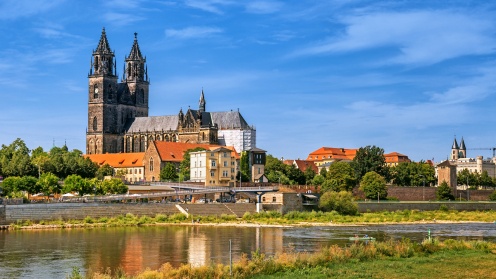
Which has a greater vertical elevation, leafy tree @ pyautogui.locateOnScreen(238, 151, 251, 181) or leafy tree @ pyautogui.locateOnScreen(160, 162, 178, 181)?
leafy tree @ pyautogui.locateOnScreen(238, 151, 251, 181)

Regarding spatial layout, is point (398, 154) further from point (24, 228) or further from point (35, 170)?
point (24, 228)

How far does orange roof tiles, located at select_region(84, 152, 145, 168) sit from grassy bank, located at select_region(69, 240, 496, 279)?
3653 inches

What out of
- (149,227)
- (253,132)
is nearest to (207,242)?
(149,227)

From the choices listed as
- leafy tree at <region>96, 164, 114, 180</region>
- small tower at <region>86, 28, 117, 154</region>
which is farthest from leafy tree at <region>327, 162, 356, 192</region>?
small tower at <region>86, 28, 117, 154</region>

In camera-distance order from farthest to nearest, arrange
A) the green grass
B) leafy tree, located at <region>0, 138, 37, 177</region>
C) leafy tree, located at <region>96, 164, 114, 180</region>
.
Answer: leafy tree, located at <region>96, 164, 114, 180</region>
leafy tree, located at <region>0, 138, 37, 177</region>
the green grass

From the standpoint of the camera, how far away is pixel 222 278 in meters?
30.6

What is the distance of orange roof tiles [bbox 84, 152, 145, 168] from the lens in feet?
429

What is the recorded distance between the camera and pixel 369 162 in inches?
4510

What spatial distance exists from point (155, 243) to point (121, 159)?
3251 inches

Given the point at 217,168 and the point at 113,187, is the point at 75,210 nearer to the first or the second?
the point at 113,187

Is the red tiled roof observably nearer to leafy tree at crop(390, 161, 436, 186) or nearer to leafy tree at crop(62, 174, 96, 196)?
leafy tree at crop(390, 161, 436, 186)

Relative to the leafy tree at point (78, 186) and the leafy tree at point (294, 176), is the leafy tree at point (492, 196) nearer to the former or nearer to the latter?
the leafy tree at point (294, 176)

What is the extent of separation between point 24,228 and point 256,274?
3755cm

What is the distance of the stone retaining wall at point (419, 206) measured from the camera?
90938 mm
